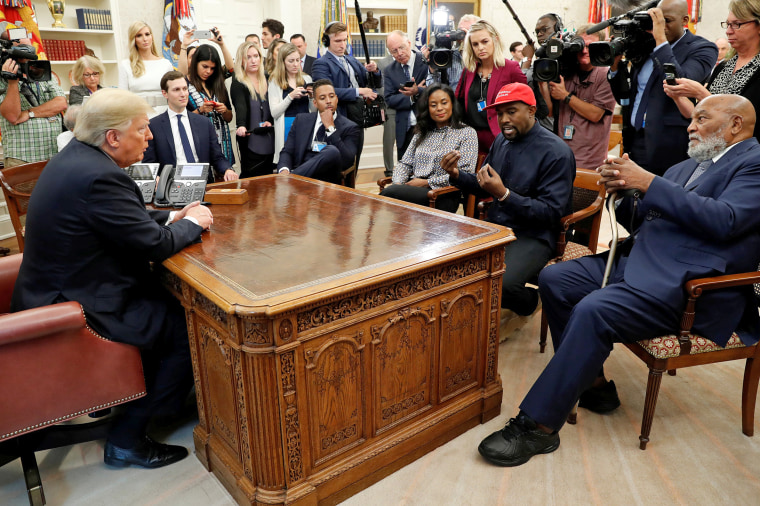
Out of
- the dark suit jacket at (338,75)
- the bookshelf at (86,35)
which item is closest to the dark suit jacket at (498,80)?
the dark suit jacket at (338,75)

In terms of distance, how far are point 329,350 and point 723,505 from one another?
4.29 feet

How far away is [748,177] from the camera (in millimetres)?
1946

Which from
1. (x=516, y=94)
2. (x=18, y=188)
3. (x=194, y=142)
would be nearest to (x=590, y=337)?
(x=516, y=94)

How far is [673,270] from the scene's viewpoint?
202 cm

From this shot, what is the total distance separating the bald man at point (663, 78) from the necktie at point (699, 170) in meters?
0.78

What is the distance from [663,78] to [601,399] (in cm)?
162

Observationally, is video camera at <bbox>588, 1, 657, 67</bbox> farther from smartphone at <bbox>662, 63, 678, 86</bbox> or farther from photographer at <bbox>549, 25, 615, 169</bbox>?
photographer at <bbox>549, 25, 615, 169</bbox>

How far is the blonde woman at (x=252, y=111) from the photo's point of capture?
4598mm

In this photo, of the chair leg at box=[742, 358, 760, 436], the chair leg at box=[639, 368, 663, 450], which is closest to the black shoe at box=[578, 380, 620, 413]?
the chair leg at box=[639, 368, 663, 450]

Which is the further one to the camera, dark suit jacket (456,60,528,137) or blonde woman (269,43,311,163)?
blonde woman (269,43,311,163)

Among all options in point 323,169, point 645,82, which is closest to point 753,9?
point 645,82

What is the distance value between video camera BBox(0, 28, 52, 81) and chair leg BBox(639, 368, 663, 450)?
12.2 ft

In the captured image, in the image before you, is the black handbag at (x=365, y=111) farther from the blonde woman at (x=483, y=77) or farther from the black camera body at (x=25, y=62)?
the black camera body at (x=25, y=62)

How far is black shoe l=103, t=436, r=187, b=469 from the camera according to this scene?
2.05 meters
